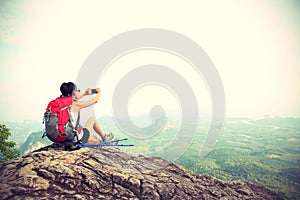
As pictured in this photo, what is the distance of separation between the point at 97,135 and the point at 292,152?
13741 centimetres

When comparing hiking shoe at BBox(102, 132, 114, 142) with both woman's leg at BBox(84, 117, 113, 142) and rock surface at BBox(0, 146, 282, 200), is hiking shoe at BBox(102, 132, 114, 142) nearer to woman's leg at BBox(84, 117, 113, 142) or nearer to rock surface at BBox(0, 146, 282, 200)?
woman's leg at BBox(84, 117, 113, 142)

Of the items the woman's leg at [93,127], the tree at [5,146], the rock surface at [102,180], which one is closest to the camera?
the rock surface at [102,180]

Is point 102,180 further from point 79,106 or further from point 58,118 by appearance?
point 79,106

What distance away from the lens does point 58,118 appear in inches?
236

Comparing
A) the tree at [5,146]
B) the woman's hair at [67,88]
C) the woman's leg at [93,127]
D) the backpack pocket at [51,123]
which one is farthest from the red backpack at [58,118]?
the tree at [5,146]

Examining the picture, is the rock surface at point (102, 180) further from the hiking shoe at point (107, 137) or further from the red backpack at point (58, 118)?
the red backpack at point (58, 118)

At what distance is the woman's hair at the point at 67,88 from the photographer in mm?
6227

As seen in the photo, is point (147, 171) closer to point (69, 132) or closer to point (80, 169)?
point (80, 169)

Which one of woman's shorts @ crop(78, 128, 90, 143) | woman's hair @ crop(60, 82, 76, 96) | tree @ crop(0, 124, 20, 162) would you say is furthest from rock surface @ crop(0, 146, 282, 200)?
tree @ crop(0, 124, 20, 162)

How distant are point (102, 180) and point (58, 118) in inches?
96.4

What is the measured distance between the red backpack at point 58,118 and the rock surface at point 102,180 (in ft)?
2.62

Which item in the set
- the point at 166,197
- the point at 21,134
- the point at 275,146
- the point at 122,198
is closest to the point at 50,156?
the point at 122,198

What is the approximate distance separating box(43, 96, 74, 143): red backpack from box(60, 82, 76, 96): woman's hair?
171 mm

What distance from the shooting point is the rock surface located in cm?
519
